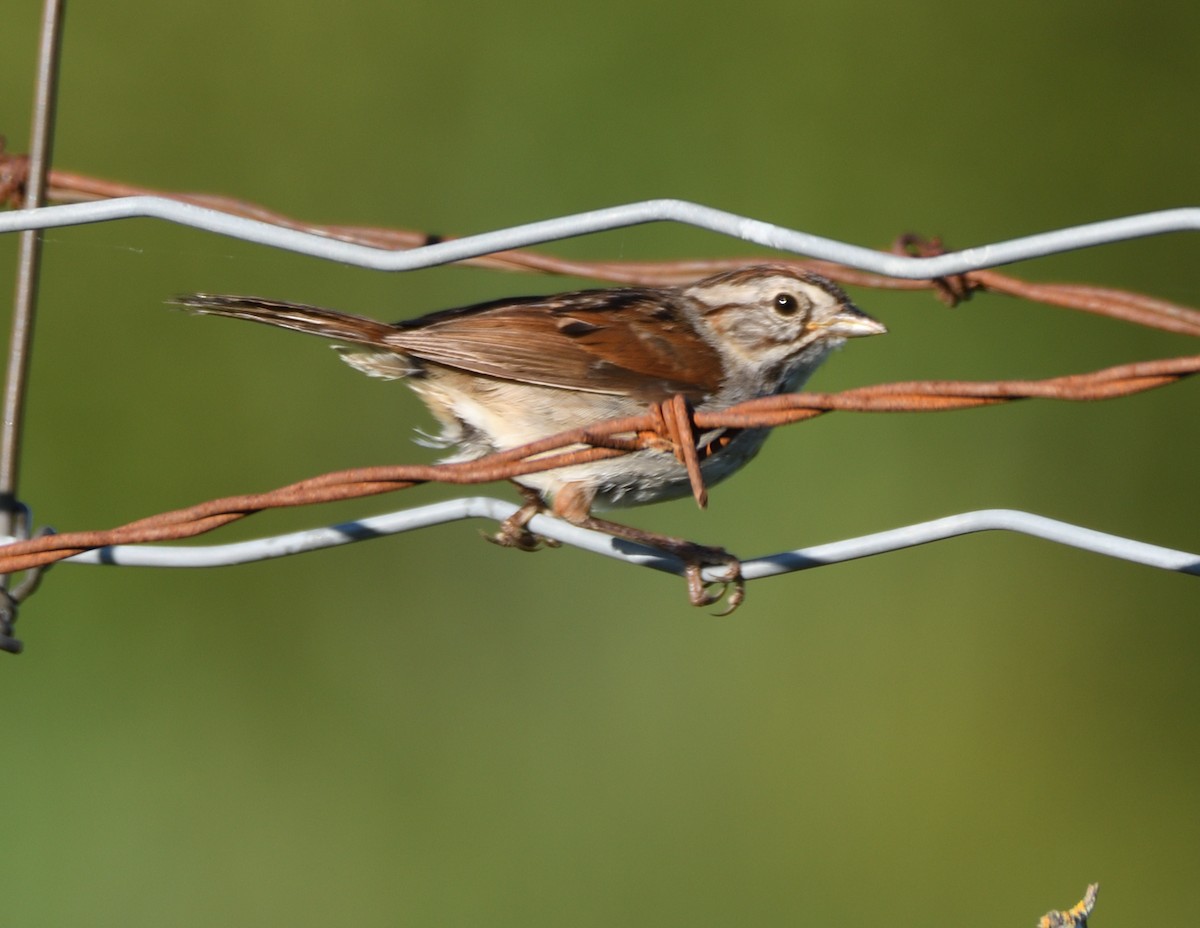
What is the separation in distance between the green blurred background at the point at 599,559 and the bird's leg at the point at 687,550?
2243 mm

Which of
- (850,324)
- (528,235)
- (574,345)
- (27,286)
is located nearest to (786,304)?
(850,324)

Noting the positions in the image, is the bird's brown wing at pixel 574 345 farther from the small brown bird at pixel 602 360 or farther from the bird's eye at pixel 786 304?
the bird's eye at pixel 786 304

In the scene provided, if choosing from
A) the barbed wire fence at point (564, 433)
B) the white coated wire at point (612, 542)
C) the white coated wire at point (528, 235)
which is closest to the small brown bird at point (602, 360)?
the white coated wire at point (612, 542)

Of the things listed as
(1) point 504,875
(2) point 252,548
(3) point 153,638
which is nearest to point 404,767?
(1) point 504,875

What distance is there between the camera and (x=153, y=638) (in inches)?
241

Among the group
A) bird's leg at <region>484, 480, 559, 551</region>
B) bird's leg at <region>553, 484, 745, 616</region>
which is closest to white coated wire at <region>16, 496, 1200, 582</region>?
bird's leg at <region>553, 484, 745, 616</region>

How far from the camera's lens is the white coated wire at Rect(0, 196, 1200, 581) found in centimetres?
219

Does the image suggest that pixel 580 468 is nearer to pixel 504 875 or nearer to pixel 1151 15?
pixel 504 875

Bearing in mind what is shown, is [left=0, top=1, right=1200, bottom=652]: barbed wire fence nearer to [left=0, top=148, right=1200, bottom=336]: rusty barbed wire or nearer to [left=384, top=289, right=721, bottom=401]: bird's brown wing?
[left=0, top=148, right=1200, bottom=336]: rusty barbed wire

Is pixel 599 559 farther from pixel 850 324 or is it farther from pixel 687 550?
pixel 687 550

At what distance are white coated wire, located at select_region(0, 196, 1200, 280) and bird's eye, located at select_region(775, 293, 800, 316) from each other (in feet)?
5.17

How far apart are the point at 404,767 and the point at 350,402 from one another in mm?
1915

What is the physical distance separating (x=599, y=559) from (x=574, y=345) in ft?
9.10

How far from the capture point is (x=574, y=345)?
12.2 feet
